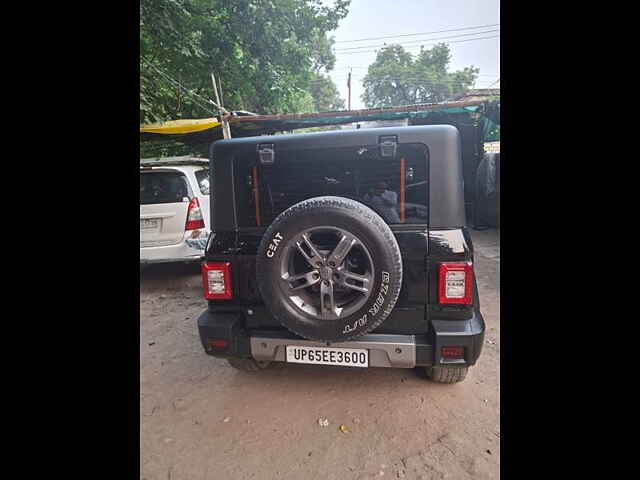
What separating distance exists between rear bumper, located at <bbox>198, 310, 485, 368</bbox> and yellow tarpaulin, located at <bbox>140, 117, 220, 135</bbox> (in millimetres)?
4916

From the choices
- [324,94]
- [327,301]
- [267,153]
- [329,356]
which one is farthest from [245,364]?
[324,94]

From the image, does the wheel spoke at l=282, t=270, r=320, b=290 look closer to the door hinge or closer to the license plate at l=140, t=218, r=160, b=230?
the door hinge

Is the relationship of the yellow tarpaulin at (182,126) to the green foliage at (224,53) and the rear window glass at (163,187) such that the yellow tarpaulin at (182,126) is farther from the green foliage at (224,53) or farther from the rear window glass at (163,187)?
the rear window glass at (163,187)

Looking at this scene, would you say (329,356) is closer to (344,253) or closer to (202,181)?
(344,253)

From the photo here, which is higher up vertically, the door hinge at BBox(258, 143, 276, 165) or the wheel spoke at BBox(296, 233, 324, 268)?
the door hinge at BBox(258, 143, 276, 165)

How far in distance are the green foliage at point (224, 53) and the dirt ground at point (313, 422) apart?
4362mm

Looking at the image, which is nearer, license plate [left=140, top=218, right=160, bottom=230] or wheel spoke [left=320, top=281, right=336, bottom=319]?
wheel spoke [left=320, top=281, right=336, bottom=319]

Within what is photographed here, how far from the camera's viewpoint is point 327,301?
5.99 ft

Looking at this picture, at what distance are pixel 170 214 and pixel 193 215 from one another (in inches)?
11.8

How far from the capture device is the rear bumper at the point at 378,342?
72.9 inches

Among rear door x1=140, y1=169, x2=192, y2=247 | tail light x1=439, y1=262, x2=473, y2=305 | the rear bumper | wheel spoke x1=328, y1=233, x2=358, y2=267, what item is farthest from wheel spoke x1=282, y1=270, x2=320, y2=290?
rear door x1=140, y1=169, x2=192, y2=247

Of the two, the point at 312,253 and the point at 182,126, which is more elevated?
the point at 182,126

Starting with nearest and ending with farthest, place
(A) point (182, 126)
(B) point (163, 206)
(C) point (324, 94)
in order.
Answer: (B) point (163, 206), (A) point (182, 126), (C) point (324, 94)

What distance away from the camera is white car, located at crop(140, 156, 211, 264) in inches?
177
